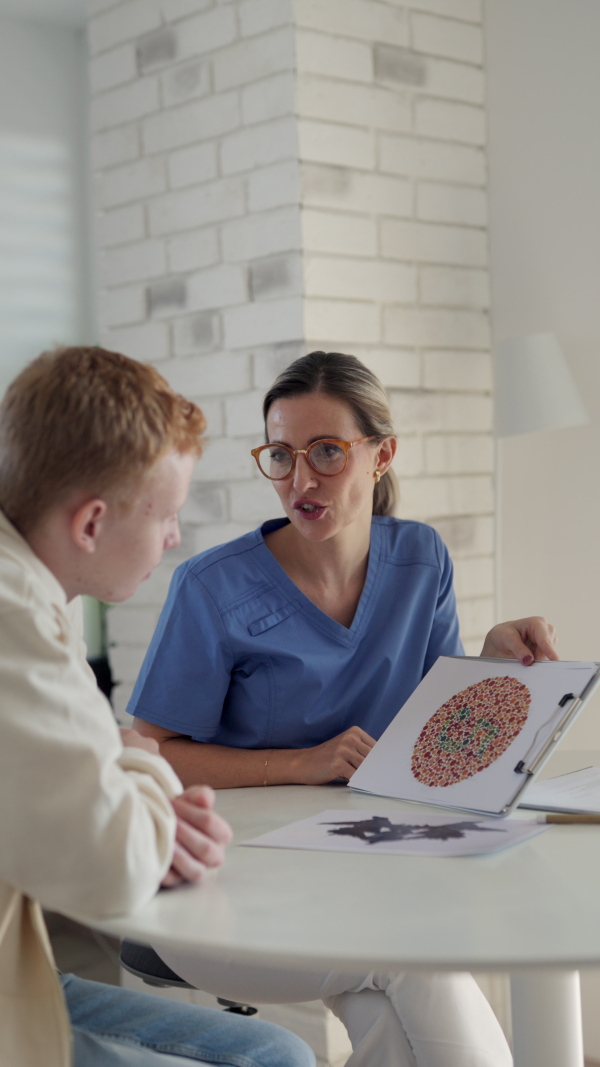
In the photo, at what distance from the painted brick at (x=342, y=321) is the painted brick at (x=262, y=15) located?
625 millimetres

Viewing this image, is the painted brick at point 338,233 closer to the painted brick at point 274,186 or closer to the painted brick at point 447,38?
the painted brick at point 274,186

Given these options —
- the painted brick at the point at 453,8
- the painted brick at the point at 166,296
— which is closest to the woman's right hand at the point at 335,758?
the painted brick at the point at 166,296

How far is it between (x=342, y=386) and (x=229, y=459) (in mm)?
897

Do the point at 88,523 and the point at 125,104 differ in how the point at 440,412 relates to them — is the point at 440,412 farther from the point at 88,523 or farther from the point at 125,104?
the point at 88,523

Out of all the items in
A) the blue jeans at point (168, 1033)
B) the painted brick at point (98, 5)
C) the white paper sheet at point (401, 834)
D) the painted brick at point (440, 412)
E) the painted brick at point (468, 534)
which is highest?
the painted brick at point (98, 5)

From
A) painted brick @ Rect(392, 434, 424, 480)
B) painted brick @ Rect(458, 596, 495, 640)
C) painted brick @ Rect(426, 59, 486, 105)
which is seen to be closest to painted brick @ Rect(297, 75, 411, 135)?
painted brick @ Rect(426, 59, 486, 105)

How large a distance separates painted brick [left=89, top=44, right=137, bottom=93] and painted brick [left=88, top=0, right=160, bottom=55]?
0.02 meters

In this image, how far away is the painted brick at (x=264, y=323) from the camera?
252cm

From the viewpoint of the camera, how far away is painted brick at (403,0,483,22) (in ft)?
9.02

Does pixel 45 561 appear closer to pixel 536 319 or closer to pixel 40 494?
pixel 40 494

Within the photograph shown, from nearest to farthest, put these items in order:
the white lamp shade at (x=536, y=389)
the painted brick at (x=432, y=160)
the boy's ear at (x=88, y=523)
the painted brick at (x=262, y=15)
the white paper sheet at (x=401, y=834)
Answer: the boy's ear at (x=88, y=523)
the white paper sheet at (x=401, y=834)
the painted brick at (x=262, y=15)
the white lamp shade at (x=536, y=389)
the painted brick at (x=432, y=160)

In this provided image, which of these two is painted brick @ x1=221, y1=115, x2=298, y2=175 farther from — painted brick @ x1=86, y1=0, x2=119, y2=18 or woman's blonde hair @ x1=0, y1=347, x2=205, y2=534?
woman's blonde hair @ x1=0, y1=347, x2=205, y2=534

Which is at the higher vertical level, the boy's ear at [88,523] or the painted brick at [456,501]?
the boy's ear at [88,523]

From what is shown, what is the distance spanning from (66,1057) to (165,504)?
50cm
